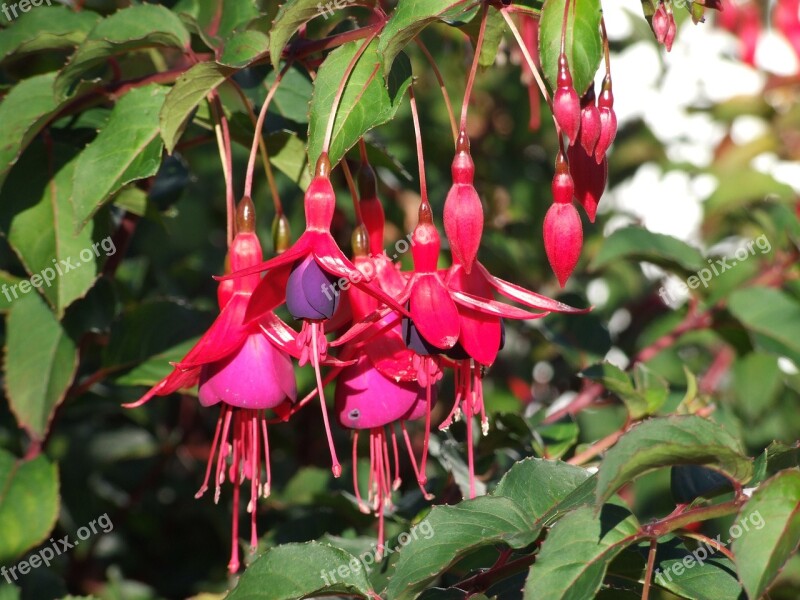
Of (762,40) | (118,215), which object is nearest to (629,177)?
(762,40)

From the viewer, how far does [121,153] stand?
896mm

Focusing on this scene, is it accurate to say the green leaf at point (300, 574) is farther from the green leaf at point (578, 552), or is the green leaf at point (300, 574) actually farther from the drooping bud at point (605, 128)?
the drooping bud at point (605, 128)

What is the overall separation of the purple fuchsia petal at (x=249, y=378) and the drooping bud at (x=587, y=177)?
11.4 inches

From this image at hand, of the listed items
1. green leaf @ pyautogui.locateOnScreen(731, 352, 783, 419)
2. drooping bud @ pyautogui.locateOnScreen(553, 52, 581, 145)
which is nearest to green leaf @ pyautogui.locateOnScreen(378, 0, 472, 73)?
drooping bud @ pyautogui.locateOnScreen(553, 52, 581, 145)

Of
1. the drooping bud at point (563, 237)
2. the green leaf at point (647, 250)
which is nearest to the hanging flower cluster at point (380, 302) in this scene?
the drooping bud at point (563, 237)

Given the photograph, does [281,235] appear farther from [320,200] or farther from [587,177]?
[587,177]

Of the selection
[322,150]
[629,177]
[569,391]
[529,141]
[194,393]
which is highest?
[322,150]

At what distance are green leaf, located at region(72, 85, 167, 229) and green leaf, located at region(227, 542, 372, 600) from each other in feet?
1.14

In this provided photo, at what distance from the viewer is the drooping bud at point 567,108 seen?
28.1 inches

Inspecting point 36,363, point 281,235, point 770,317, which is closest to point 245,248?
point 281,235

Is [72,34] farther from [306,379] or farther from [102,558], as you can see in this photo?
[102,558]

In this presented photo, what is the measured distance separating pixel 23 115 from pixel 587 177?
21.7 inches

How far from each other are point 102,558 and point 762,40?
215 cm

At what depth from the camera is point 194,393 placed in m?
1.03
